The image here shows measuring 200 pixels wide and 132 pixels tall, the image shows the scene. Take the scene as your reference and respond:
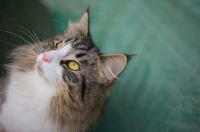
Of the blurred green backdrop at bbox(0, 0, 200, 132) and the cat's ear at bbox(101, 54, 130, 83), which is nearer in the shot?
the cat's ear at bbox(101, 54, 130, 83)

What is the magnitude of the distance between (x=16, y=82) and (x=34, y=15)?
2.03ft

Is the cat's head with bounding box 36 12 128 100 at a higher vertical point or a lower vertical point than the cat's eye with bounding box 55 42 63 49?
lower

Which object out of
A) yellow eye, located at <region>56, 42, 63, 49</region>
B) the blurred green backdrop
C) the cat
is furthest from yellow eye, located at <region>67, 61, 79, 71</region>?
the blurred green backdrop

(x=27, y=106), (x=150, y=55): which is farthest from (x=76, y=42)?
(x=150, y=55)

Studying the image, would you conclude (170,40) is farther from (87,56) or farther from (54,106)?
(54,106)

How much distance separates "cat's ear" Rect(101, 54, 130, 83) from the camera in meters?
0.96

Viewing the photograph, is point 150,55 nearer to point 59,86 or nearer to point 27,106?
point 59,86

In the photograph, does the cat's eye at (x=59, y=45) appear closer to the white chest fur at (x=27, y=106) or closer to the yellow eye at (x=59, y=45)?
the yellow eye at (x=59, y=45)

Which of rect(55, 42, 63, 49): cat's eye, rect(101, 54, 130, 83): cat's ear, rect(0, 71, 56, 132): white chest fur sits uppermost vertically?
rect(55, 42, 63, 49): cat's eye

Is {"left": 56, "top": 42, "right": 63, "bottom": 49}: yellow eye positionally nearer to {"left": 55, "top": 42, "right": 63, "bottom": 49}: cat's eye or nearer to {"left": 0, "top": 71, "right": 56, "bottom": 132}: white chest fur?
{"left": 55, "top": 42, "right": 63, "bottom": 49}: cat's eye

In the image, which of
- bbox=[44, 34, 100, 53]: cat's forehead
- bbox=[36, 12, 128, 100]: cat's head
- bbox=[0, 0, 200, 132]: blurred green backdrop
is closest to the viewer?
bbox=[36, 12, 128, 100]: cat's head

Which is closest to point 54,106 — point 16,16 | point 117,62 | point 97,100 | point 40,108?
point 40,108

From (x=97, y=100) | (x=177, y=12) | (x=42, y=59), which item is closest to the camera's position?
(x=42, y=59)

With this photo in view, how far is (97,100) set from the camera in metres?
1.04
